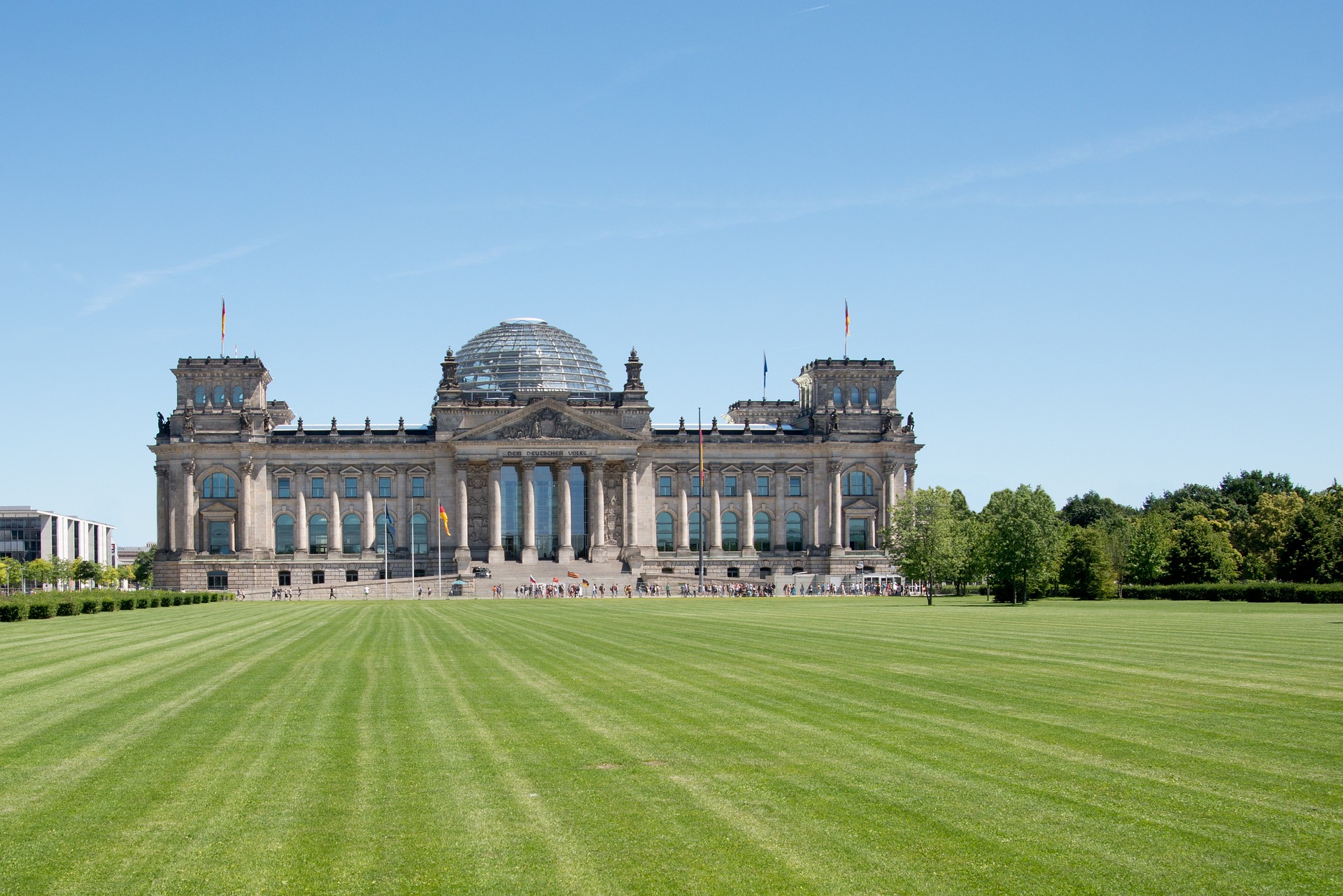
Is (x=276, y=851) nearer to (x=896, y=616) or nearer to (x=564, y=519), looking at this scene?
(x=896, y=616)

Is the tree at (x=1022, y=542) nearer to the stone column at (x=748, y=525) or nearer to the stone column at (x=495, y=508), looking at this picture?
the stone column at (x=748, y=525)

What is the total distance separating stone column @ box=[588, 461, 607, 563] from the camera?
143 meters

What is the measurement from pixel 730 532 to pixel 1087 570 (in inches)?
2178

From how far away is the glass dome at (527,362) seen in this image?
6368 inches

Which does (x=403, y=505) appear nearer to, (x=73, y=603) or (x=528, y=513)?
(x=528, y=513)

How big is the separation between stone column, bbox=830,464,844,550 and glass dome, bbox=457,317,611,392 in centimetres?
3265

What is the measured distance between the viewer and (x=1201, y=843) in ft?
41.3

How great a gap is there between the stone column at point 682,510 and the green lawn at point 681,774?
378 ft

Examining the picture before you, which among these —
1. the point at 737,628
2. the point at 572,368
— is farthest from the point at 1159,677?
the point at 572,368

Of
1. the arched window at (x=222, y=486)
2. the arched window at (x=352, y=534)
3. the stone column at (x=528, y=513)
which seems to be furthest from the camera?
the arched window at (x=352, y=534)

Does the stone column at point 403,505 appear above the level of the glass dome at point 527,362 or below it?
below

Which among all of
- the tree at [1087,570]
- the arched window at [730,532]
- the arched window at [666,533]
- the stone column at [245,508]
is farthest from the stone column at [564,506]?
the tree at [1087,570]

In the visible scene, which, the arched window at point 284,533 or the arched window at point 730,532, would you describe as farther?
the arched window at point 730,532

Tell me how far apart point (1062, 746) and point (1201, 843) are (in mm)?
5215
